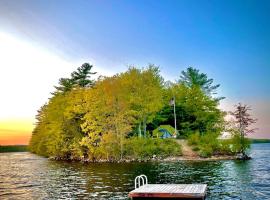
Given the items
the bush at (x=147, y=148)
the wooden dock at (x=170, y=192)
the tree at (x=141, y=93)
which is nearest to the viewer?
the wooden dock at (x=170, y=192)

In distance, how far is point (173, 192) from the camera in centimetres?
2120

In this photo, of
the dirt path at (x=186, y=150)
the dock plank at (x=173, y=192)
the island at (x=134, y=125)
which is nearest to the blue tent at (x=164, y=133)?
the island at (x=134, y=125)

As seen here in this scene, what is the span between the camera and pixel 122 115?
208 feet

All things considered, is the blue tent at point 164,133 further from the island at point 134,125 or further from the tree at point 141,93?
the tree at point 141,93

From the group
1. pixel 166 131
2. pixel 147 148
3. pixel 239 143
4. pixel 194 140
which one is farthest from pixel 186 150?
pixel 166 131

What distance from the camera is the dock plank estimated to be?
68.3ft

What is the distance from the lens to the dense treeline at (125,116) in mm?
63719

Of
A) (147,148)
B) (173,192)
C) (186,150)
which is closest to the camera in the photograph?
(173,192)

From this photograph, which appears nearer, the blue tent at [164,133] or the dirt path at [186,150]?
the dirt path at [186,150]

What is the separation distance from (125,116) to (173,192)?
1723 inches

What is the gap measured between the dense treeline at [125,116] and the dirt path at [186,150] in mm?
1539

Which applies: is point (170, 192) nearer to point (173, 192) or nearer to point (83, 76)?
point (173, 192)

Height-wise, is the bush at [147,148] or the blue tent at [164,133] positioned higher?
the blue tent at [164,133]

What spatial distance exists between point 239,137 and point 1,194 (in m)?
48.5
